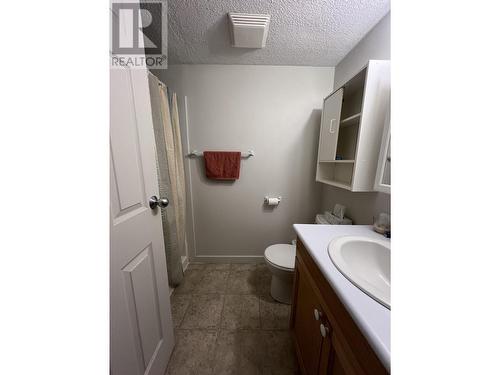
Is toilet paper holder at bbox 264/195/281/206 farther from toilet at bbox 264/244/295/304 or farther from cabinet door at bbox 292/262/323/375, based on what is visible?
cabinet door at bbox 292/262/323/375

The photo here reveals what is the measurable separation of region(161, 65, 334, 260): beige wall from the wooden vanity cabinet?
2.96 ft

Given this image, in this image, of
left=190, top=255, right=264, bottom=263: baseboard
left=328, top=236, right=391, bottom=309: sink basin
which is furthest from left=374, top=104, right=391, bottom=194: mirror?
left=190, top=255, right=264, bottom=263: baseboard

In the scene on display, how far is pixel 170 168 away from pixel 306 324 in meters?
1.41

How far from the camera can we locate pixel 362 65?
4.03ft

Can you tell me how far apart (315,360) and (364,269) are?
0.45 metres

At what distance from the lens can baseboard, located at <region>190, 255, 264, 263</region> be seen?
6.46 ft

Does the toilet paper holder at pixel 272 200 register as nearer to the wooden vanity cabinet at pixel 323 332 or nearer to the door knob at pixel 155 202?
the wooden vanity cabinet at pixel 323 332

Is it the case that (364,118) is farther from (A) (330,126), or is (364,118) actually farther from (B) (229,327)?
(B) (229,327)

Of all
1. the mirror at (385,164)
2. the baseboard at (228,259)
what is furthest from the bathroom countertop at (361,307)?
the baseboard at (228,259)

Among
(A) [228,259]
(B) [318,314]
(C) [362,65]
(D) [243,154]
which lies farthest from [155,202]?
(C) [362,65]
